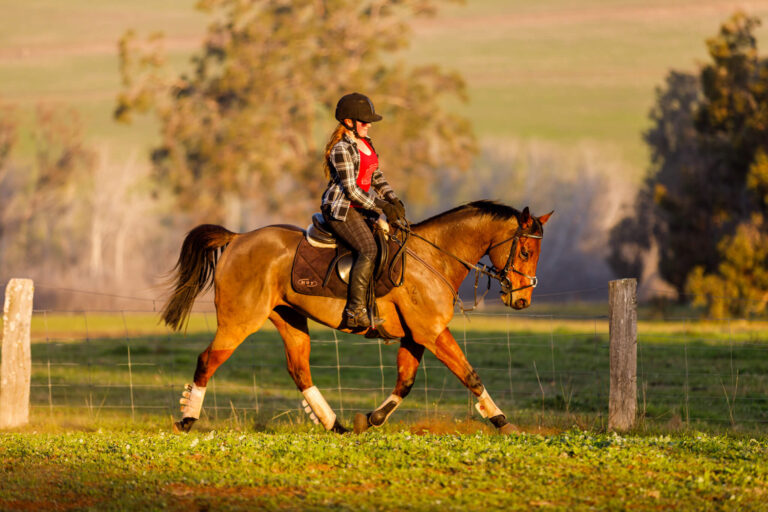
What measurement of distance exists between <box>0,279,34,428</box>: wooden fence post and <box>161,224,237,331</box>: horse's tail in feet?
7.23

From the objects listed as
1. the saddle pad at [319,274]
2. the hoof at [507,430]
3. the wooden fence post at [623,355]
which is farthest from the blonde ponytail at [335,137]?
the wooden fence post at [623,355]

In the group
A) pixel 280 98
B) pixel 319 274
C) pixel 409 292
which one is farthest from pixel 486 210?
pixel 280 98

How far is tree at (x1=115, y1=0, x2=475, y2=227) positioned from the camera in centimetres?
5184

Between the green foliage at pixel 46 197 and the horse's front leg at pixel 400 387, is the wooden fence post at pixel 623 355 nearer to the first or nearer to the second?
the horse's front leg at pixel 400 387

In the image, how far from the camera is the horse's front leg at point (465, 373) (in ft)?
29.7

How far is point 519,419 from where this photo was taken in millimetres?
11219

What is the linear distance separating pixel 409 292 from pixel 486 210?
44.5 inches

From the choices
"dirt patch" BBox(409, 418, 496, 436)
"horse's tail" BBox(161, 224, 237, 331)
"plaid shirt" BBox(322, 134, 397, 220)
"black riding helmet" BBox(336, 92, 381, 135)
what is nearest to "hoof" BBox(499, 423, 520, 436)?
"dirt patch" BBox(409, 418, 496, 436)

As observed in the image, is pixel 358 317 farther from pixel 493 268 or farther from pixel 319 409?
pixel 493 268

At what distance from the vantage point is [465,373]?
9062mm

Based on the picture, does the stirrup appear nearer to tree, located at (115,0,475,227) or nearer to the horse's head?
the horse's head

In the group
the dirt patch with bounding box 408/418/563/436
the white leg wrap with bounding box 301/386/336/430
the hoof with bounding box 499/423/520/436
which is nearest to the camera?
the hoof with bounding box 499/423/520/436

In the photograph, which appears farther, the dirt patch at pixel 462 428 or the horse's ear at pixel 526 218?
the dirt patch at pixel 462 428

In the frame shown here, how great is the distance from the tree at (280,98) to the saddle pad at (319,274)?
41.5 m
